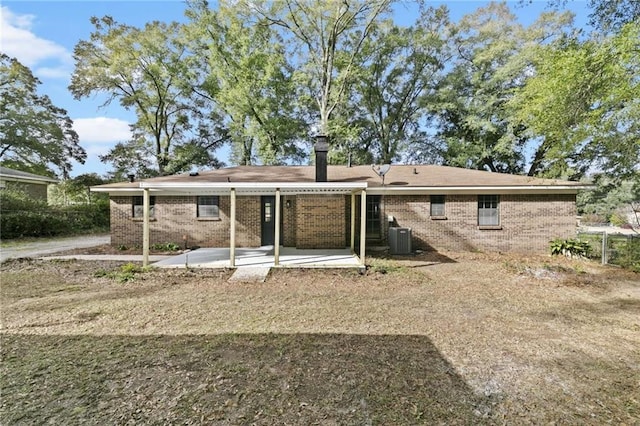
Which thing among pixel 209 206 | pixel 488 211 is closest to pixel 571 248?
pixel 488 211

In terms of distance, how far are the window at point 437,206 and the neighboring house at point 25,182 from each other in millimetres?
21830

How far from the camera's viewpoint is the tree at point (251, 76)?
70.6ft

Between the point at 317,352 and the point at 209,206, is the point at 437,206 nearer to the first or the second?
the point at 209,206

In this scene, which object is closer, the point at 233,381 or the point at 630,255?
the point at 233,381

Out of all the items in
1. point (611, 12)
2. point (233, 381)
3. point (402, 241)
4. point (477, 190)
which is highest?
point (611, 12)

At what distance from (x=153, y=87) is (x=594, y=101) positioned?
87.4ft

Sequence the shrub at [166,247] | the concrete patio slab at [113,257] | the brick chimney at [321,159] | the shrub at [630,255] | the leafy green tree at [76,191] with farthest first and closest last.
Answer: the leafy green tree at [76,191] → the shrub at [166,247] → the brick chimney at [321,159] → the concrete patio slab at [113,257] → the shrub at [630,255]

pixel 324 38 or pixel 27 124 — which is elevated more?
pixel 324 38

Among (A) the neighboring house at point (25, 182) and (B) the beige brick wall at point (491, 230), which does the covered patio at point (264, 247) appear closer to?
(B) the beige brick wall at point (491, 230)

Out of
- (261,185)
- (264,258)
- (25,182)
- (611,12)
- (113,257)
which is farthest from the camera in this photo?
(25,182)

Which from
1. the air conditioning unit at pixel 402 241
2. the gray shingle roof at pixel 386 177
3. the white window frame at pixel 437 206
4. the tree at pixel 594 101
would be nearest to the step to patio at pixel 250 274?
the gray shingle roof at pixel 386 177

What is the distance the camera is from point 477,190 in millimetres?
11039

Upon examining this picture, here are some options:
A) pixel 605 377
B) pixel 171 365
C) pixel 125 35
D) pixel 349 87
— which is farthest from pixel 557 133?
pixel 125 35

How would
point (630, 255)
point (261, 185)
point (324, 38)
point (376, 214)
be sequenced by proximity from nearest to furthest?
point (261, 185) → point (630, 255) → point (376, 214) → point (324, 38)
